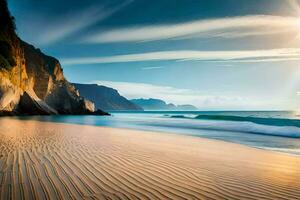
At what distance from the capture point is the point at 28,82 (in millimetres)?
52875

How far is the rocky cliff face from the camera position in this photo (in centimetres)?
3904

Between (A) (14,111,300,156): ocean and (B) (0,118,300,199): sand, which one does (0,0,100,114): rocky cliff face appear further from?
(B) (0,118,300,199): sand

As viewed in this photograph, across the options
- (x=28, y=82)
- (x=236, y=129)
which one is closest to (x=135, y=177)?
(x=236, y=129)

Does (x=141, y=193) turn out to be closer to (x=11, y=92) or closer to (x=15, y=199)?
(x=15, y=199)

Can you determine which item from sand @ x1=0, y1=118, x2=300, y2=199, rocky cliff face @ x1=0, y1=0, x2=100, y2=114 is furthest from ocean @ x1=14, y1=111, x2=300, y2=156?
sand @ x1=0, y1=118, x2=300, y2=199

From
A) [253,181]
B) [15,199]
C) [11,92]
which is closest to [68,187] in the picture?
[15,199]

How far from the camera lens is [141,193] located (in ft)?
15.0

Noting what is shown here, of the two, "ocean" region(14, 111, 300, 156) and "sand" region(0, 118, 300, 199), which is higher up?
"ocean" region(14, 111, 300, 156)

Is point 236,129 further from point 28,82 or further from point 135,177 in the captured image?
point 28,82

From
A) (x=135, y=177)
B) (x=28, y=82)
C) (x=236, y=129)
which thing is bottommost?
(x=135, y=177)

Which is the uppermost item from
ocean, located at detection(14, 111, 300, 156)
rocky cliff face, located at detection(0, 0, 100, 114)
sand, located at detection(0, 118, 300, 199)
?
rocky cliff face, located at detection(0, 0, 100, 114)

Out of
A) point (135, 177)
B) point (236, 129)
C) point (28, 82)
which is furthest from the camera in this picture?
point (28, 82)

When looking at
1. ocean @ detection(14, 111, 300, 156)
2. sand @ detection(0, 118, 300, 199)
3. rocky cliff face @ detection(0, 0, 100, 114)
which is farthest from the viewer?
rocky cliff face @ detection(0, 0, 100, 114)

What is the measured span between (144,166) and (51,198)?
303 centimetres
